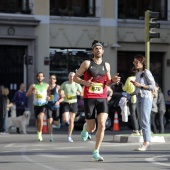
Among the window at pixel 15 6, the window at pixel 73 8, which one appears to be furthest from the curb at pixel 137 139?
the window at pixel 73 8

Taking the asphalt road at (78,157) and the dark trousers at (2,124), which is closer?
the asphalt road at (78,157)

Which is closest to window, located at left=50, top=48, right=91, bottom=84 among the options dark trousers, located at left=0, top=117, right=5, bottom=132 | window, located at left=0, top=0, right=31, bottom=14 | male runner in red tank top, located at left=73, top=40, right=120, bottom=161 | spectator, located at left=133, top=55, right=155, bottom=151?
window, located at left=0, top=0, right=31, bottom=14

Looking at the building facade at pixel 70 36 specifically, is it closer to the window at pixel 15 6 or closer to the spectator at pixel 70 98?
the window at pixel 15 6

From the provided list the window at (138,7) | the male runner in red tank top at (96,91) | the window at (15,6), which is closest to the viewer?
the male runner in red tank top at (96,91)

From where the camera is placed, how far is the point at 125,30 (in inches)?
1451

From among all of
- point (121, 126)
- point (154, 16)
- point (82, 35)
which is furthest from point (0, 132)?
point (82, 35)

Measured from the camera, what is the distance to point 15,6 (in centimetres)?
3481

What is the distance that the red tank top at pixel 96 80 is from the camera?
12.9 meters

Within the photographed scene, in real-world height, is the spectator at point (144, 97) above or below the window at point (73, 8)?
below

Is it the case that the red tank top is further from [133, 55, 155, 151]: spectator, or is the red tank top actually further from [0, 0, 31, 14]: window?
[0, 0, 31, 14]: window

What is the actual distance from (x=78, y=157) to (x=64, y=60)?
2280 cm

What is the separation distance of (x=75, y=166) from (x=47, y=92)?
7819 mm

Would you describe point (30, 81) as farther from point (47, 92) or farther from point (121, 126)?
point (47, 92)

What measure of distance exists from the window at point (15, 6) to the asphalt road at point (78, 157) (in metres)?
18.1
